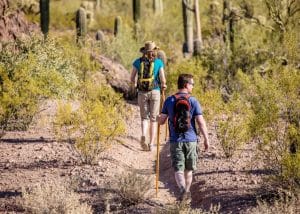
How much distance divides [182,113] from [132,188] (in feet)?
3.63

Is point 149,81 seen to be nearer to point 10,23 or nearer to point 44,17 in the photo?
point 10,23

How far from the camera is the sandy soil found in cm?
789

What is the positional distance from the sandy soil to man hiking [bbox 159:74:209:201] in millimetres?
561

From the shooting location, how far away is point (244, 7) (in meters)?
19.1

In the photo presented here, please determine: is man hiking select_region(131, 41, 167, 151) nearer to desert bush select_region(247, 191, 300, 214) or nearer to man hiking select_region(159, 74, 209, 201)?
man hiking select_region(159, 74, 209, 201)

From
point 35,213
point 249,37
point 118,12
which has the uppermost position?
point 118,12

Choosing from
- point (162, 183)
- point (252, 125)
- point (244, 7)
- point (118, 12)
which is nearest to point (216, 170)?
point (162, 183)

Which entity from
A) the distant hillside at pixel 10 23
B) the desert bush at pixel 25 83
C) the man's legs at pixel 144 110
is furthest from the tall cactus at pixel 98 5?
the man's legs at pixel 144 110

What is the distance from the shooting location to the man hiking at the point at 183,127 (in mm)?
7555

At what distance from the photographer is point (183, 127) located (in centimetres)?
757

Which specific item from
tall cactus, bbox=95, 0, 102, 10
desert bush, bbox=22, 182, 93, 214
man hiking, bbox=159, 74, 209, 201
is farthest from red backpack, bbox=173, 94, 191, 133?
tall cactus, bbox=95, 0, 102, 10

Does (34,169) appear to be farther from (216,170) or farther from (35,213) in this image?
(216,170)

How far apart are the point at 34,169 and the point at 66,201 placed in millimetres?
2127

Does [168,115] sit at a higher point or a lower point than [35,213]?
higher
